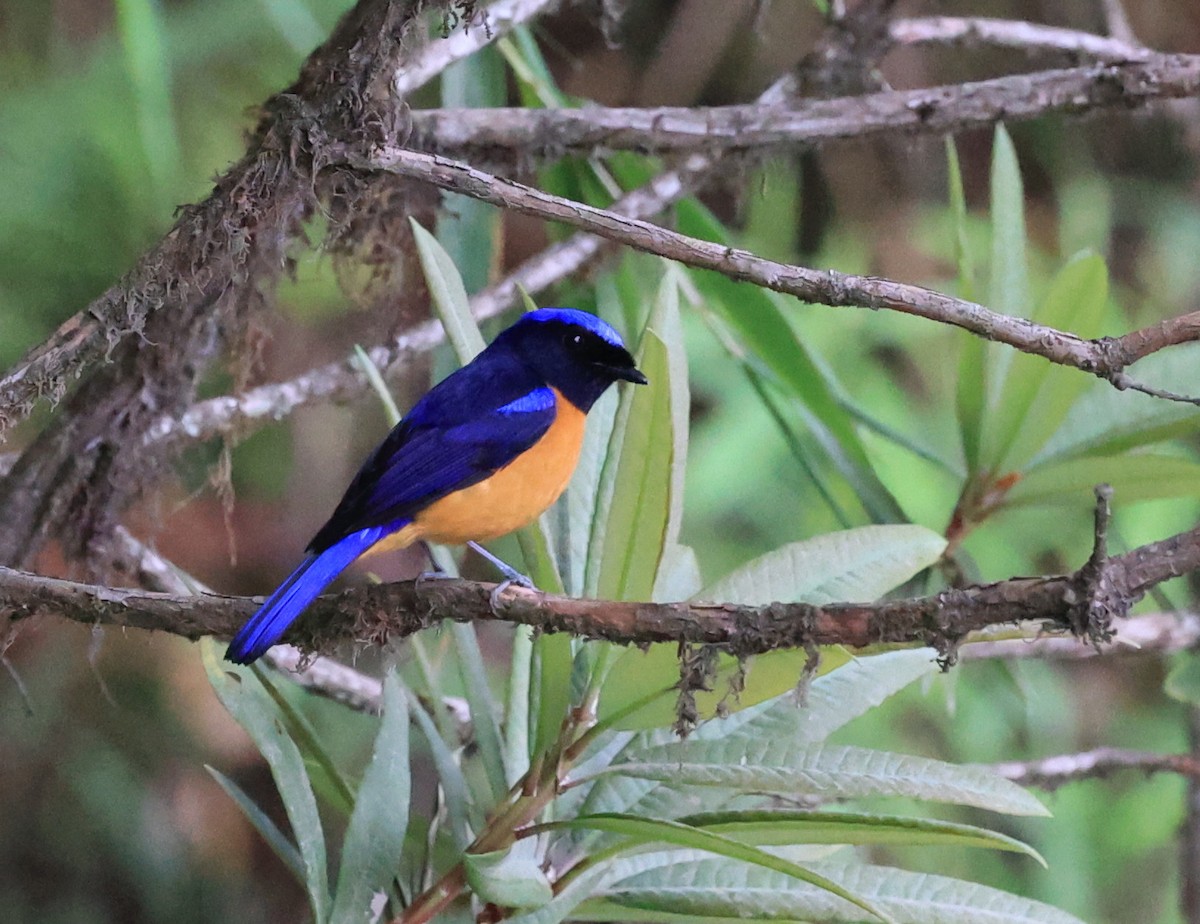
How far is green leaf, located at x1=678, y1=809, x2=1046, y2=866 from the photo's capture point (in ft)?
4.77

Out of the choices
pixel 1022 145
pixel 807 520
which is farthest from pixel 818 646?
pixel 1022 145

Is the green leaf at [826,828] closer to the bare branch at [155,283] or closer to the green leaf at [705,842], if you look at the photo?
the green leaf at [705,842]

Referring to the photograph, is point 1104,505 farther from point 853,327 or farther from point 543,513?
point 853,327

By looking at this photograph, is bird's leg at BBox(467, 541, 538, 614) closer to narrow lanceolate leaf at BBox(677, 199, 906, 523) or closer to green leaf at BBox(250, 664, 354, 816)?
green leaf at BBox(250, 664, 354, 816)

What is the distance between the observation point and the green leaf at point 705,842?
1.31 meters

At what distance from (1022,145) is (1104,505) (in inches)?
158

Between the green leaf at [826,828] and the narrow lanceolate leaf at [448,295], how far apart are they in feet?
2.64

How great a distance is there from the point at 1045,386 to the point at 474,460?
1095 mm

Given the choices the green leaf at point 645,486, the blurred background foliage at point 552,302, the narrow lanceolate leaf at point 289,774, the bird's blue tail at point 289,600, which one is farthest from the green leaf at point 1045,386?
the narrow lanceolate leaf at point 289,774

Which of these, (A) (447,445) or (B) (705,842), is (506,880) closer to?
(B) (705,842)

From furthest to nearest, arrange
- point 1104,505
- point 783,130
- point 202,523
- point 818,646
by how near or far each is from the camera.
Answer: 1. point 202,523
2. point 783,130
3. point 818,646
4. point 1104,505

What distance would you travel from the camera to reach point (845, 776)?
1.46m

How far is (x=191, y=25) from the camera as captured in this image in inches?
129

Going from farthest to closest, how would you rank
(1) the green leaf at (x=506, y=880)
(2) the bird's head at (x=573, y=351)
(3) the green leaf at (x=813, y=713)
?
1. (2) the bird's head at (x=573, y=351)
2. (3) the green leaf at (x=813, y=713)
3. (1) the green leaf at (x=506, y=880)
